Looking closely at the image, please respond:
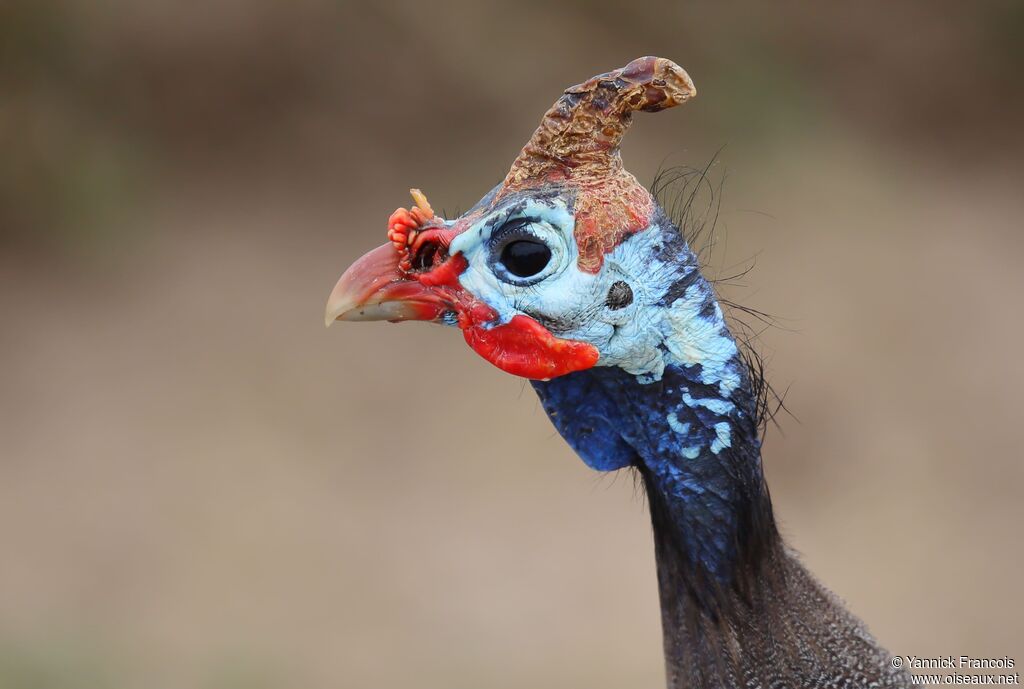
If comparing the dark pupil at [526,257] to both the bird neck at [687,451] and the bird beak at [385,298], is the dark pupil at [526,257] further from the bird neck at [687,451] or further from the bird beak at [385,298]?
the bird neck at [687,451]

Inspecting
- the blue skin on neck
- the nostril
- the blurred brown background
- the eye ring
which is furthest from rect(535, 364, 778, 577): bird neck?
the blurred brown background

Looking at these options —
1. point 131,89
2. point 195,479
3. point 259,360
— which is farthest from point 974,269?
point 131,89

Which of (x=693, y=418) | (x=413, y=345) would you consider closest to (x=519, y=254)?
(x=693, y=418)

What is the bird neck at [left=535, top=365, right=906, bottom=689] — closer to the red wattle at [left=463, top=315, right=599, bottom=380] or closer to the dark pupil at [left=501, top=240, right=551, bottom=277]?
the red wattle at [left=463, top=315, right=599, bottom=380]

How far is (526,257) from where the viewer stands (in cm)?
227

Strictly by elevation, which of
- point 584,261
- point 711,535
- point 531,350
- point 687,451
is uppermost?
point 584,261

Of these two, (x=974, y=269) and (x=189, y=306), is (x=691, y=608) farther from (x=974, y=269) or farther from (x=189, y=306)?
(x=974, y=269)

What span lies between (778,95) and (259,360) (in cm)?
449

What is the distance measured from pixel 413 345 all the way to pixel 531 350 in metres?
5.28

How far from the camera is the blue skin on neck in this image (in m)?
2.22

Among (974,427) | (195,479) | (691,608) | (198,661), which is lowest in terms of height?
(691,608)

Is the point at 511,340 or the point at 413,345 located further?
the point at 413,345

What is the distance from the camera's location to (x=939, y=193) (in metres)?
8.63

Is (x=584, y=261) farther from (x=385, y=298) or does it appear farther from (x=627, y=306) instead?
(x=385, y=298)
